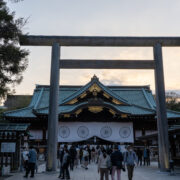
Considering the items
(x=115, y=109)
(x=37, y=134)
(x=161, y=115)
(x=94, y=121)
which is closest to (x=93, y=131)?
(x=94, y=121)

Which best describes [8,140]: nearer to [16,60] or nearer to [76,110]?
[16,60]

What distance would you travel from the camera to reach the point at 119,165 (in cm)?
904

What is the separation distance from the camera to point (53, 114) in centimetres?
1362

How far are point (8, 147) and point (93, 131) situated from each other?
39.3 feet

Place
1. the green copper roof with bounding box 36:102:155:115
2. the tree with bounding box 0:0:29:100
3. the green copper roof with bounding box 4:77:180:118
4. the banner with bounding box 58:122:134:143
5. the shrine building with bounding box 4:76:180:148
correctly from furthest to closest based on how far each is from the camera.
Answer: the banner with bounding box 58:122:134:143 < the green copper roof with bounding box 4:77:180:118 < the shrine building with bounding box 4:76:180:148 < the green copper roof with bounding box 36:102:155:115 < the tree with bounding box 0:0:29:100

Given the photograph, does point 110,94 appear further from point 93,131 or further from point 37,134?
point 37,134

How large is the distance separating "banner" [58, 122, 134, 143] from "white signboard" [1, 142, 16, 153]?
1104cm

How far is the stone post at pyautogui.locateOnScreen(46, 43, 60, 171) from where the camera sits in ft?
42.7

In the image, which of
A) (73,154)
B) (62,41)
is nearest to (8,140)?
(73,154)

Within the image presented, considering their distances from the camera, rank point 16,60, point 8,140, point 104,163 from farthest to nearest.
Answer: point 8,140 → point 16,60 → point 104,163

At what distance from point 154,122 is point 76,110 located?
27.2 feet

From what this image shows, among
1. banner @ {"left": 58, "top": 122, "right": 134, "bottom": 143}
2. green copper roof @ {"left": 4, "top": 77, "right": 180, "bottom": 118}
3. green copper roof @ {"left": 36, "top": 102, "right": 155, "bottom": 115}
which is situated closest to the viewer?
green copper roof @ {"left": 36, "top": 102, "right": 155, "bottom": 115}

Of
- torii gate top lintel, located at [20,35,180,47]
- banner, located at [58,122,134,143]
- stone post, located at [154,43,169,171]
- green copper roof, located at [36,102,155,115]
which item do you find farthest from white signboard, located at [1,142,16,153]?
banner, located at [58,122,134,143]

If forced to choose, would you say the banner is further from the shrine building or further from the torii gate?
the torii gate
